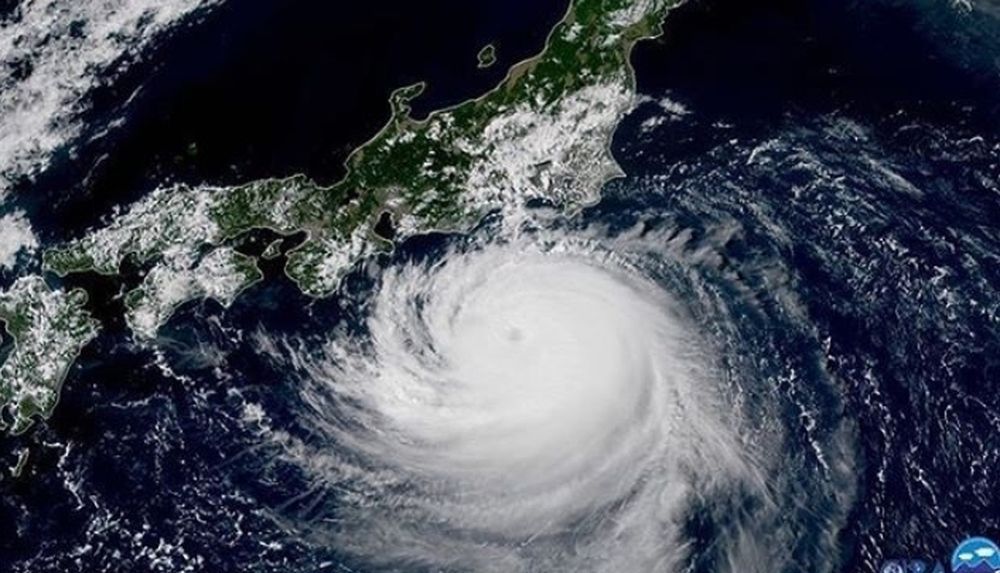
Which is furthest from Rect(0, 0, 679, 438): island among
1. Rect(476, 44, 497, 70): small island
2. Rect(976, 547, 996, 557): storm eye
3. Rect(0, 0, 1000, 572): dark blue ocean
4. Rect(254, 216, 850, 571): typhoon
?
Rect(976, 547, 996, 557): storm eye

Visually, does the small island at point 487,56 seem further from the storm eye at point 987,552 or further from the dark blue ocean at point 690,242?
the storm eye at point 987,552

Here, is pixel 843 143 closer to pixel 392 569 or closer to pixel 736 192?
pixel 736 192

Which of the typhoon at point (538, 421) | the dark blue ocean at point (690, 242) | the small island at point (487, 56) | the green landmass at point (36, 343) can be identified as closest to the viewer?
the typhoon at point (538, 421)

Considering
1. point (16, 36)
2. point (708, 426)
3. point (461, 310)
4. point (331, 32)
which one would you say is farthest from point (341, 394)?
point (16, 36)

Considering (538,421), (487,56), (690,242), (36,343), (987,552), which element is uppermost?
(487,56)

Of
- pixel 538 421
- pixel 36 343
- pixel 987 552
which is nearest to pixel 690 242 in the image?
pixel 538 421

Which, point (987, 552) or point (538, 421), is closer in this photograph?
point (987, 552)

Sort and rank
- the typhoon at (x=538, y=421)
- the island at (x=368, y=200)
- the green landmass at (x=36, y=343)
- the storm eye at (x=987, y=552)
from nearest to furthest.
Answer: the storm eye at (x=987, y=552), the typhoon at (x=538, y=421), the green landmass at (x=36, y=343), the island at (x=368, y=200)

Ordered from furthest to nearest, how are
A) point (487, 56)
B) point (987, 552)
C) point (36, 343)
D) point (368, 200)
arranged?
point (487, 56) → point (368, 200) → point (36, 343) → point (987, 552)

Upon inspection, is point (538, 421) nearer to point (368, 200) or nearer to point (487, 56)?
point (368, 200)

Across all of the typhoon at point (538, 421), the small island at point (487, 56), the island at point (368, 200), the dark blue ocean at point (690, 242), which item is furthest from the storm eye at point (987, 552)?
the small island at point (487, 56)

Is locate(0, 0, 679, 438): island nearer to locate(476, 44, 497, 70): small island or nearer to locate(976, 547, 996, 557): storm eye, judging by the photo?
locate(476, 44, 497, 70): small island

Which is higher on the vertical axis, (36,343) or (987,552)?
(36,343)
